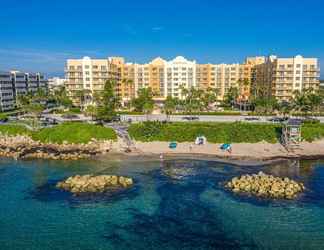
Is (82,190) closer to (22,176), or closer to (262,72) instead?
(22,176)


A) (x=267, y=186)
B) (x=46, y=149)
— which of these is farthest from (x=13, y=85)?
(x=267, y=186)

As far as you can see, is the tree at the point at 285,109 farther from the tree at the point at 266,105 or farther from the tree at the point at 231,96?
the tree at the point at 231,96

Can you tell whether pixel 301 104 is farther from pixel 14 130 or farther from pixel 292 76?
pixel 14 130

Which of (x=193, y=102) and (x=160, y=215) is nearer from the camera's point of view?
(x=160, y=215)

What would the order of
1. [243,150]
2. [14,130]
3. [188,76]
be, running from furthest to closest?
1. [188,76]
2. [14,130]
3. [243,150]

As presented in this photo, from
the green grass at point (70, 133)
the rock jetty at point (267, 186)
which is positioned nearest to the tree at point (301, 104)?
the rock jetty at point (267, 186)

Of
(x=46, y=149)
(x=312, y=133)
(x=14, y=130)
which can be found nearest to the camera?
(x=46, y=149)

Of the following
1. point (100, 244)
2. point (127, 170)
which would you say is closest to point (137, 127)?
point (127, 170)

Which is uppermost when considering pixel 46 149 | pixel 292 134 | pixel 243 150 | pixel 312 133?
pixel 292 134

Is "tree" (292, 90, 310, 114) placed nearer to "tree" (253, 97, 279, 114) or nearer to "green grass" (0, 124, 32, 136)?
"tree" (253, 97, 279, 114)

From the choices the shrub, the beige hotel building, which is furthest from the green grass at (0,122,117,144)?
the beige hotel building
